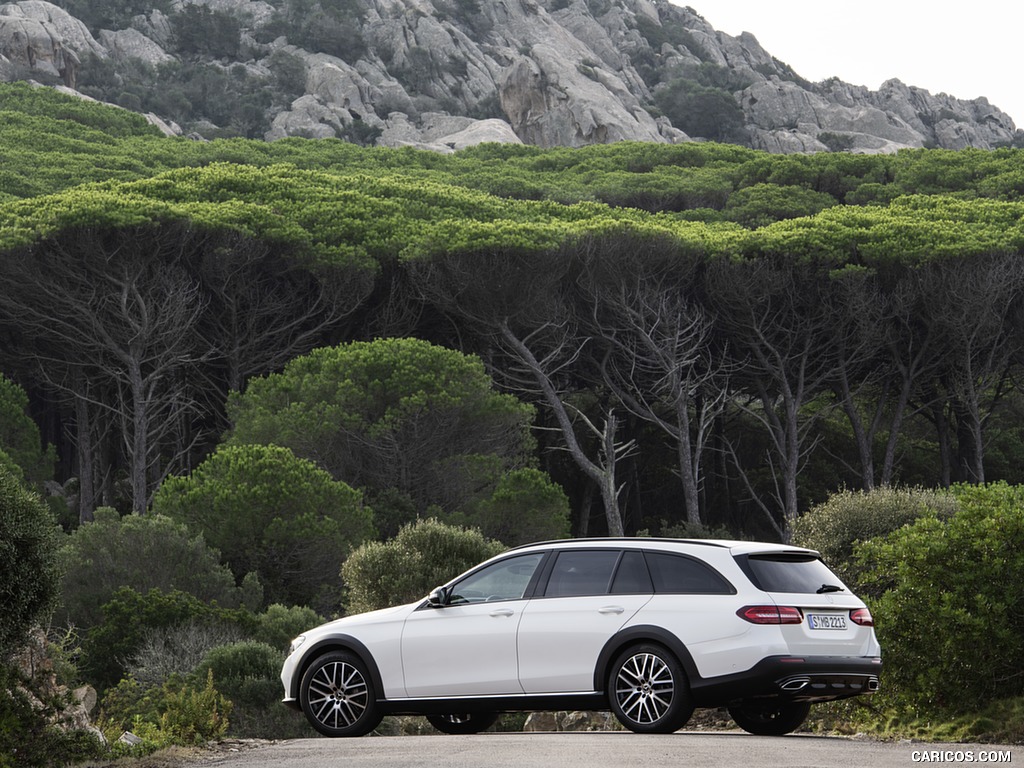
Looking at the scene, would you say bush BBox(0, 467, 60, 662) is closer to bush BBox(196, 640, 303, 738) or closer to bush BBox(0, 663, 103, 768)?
bush BBox(0, 663, 103, 768)

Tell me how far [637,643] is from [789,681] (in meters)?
0.95

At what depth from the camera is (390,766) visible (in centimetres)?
685

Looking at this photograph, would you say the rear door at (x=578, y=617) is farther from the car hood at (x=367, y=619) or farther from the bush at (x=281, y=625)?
the bush at (x=281, y=625)

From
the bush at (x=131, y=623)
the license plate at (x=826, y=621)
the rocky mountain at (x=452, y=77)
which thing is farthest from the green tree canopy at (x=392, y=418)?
the rocky mountain at (x=452, y=77)

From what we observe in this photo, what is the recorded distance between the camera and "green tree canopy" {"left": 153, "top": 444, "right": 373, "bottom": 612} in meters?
24.0

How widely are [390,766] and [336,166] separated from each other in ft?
139

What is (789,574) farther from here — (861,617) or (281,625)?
(281,625)

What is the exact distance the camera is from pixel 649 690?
8.45 metres

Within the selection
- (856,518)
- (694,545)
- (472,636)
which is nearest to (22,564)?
(472,636)

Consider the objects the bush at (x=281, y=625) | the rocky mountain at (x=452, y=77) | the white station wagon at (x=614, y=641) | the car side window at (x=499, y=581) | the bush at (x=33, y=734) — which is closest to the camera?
the bush at (x=33, y=734)

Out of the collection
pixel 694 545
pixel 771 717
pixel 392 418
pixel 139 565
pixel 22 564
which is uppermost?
pixel 392 418

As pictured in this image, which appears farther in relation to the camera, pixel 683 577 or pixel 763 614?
pixel 683 577

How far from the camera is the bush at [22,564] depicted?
695cm

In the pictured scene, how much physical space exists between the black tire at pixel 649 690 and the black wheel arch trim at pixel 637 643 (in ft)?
0.13
